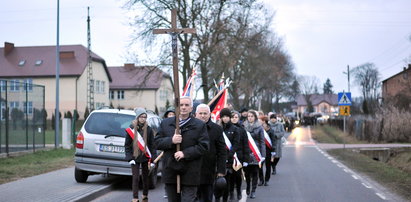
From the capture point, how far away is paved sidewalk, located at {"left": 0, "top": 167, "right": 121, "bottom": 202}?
958cm

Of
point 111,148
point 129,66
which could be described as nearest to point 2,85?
point 111,148

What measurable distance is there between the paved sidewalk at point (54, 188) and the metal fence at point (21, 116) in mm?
4549

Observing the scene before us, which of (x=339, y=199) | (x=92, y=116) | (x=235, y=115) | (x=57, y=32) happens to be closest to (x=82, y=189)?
(x=92, y=116)

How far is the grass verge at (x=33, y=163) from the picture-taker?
1325cm

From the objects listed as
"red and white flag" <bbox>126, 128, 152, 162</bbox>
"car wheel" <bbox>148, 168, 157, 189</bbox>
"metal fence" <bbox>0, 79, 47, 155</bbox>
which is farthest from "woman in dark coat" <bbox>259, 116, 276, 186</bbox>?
"metal fence" <bbox>0, 79, 47, 155</bbox>

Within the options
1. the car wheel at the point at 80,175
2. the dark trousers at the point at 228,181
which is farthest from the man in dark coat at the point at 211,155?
the car wheel at the point at 80,175

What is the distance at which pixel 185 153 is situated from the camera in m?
6.08

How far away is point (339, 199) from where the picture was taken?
10.2m

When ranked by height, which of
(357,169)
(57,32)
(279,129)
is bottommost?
(357,169)

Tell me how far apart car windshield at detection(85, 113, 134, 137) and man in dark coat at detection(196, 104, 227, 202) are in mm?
4238

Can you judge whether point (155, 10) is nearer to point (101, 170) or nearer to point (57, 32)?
point (57, 32)

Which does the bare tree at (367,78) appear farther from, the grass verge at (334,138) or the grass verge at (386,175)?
the grass verge at (386,175)

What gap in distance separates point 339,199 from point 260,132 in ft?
6.75

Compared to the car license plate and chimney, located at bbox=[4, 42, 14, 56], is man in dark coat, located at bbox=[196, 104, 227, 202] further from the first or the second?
chimney, located at bbox=[4, 42, 14, 56]
